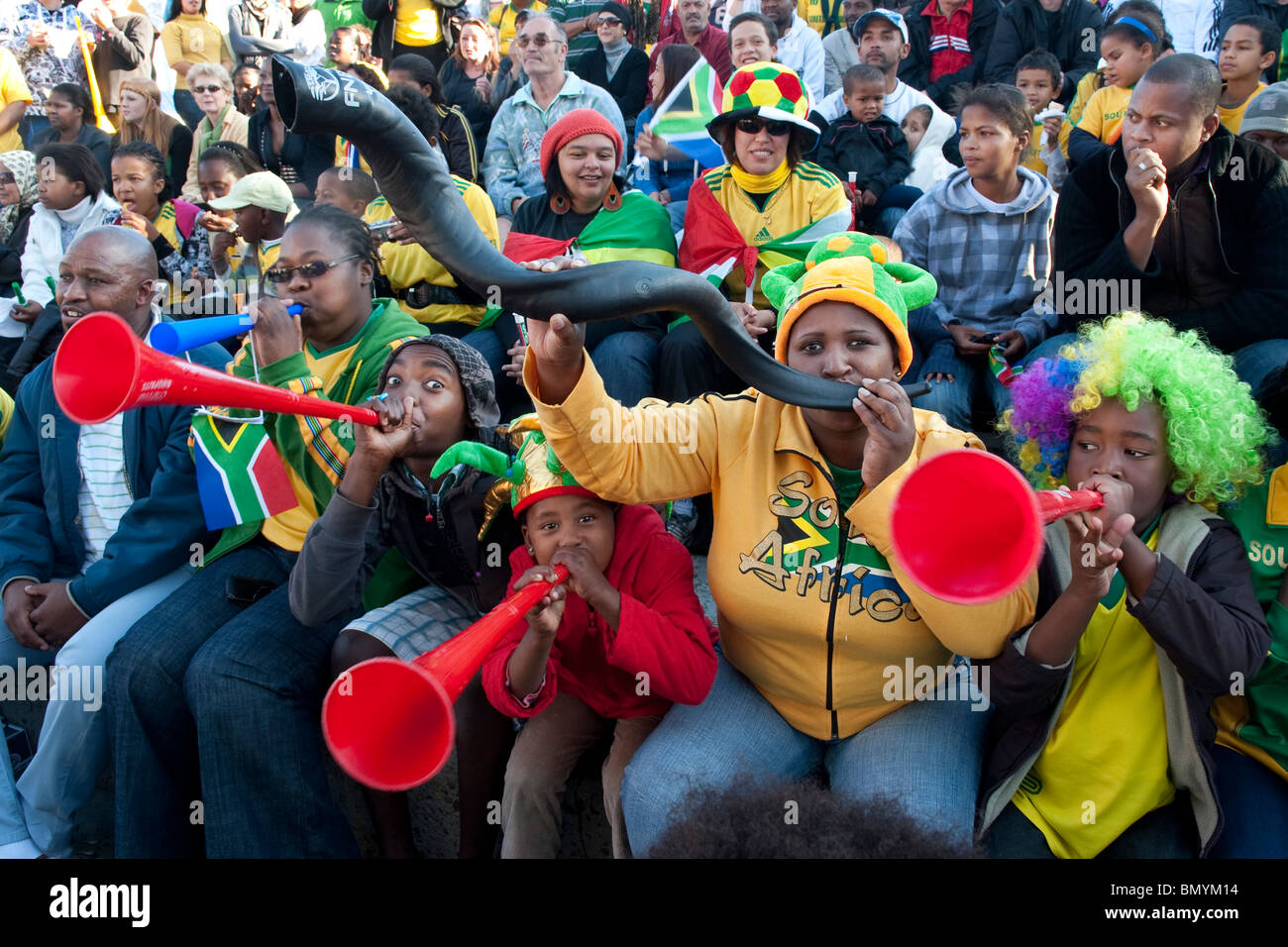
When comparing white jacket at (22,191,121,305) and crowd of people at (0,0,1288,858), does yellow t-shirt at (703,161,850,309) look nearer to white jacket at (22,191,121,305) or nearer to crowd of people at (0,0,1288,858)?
crowd of people at (0,0,1288,858)

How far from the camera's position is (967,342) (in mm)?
4160

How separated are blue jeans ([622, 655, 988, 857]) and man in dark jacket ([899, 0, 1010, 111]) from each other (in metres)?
5.95

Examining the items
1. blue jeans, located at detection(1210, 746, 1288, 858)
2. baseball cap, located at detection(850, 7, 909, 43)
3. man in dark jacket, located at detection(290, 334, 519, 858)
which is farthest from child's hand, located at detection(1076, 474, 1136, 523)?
baseball cap, located at detection(850, 7, 909, 43)

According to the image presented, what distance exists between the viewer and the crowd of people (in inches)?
92.9

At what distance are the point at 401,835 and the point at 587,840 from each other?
60 centimetres

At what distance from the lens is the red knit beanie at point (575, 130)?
4531 mm

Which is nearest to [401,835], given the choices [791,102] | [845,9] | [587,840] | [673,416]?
[587,840]

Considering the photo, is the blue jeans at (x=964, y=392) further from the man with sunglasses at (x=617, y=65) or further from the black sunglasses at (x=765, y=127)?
the man with sunglasses at (x=617, y=65)

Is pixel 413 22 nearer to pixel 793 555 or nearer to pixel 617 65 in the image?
pixel 617 65

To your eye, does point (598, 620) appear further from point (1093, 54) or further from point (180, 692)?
point (1093, 54)

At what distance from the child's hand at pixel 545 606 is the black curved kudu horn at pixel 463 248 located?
60 centimetres

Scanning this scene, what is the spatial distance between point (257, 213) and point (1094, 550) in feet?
13.8

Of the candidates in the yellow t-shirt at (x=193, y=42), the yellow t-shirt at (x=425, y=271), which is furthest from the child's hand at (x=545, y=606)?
the yellow t-shirt at (x=193, y=42)

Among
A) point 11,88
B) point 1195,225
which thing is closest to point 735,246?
point 1195,225
